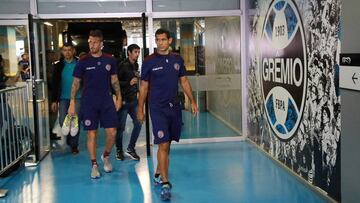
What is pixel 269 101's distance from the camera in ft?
18.1

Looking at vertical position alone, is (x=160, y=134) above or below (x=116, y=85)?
below

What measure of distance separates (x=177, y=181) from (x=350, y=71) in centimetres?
233

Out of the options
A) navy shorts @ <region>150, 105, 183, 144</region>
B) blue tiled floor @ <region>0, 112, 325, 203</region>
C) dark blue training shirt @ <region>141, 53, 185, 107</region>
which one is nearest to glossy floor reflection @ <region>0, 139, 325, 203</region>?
blue tiled floor @ <region>0, 112, 325, 203</region>

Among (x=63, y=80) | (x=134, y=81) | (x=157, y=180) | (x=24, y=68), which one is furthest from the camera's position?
(x=24, y=68)

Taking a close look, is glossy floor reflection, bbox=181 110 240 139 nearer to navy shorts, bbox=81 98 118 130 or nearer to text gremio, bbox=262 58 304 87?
text gremio, bbox=262 58 304 87

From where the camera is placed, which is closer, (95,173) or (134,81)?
(95,173)

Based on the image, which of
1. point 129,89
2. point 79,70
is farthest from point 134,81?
point 79,70

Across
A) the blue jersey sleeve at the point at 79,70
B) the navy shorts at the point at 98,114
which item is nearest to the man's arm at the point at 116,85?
the navy shorts at the point at 98,114

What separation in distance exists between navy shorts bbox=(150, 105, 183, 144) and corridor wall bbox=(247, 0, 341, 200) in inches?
50.5

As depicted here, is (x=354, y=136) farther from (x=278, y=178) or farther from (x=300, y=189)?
(x=278, y=178)

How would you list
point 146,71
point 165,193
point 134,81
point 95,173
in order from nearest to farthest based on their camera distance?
point 165,193, point 146,71, point 95,173, point 134,81

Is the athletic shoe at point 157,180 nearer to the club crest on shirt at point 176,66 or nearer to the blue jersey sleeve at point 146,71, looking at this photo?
the blue jersey sleeve at point 146,71

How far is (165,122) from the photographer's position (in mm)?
4141

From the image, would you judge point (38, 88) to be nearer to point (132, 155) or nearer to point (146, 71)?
point (132, 155)
